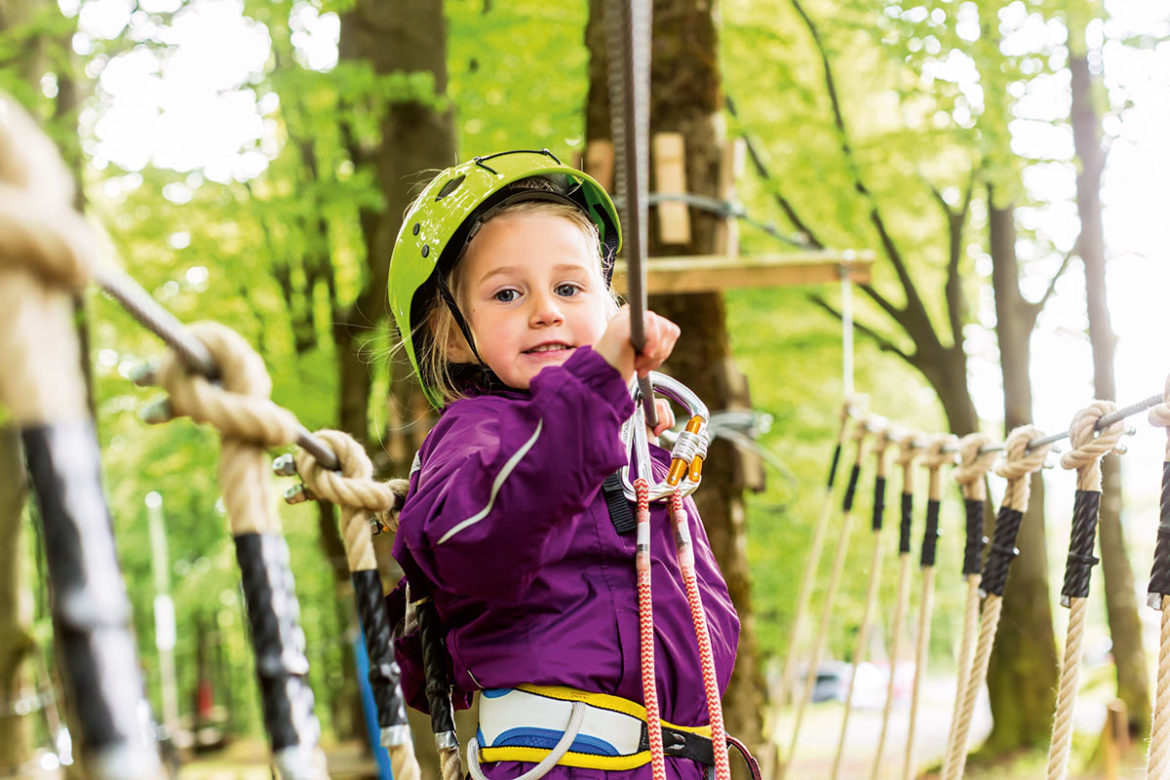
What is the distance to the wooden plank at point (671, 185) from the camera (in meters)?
4.05

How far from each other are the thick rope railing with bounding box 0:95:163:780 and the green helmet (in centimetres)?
122

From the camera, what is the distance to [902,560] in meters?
3.46

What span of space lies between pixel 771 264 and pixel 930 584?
4.34 ft

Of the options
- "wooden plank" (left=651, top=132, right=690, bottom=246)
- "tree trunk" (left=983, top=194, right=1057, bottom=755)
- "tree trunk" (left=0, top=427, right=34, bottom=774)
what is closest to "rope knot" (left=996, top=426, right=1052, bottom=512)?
"wooden plank" (left=651, top=132, right=690, bottom=246)

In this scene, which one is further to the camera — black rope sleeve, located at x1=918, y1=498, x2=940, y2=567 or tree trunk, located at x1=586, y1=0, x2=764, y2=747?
tree trunk, located at x1=586, y1=0, x2=764, y2=747

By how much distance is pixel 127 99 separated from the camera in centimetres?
879

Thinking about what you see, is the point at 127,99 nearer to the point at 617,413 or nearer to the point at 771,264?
the point at 771,264

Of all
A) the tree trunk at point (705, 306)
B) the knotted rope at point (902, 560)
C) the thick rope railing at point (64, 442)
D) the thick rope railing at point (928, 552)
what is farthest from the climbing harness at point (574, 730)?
the tree trunk at point (705, 306)

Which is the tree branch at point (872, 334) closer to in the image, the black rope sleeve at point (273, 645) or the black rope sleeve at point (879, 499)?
the black rope sleeve at point (879, 499)

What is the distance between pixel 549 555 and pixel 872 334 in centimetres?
1009

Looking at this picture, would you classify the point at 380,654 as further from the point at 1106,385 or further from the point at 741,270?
the point at 1106,385

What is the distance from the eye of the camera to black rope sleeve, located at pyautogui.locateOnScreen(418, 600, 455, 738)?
6.20 feet

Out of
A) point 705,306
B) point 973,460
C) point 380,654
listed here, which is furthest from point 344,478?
point 705,306

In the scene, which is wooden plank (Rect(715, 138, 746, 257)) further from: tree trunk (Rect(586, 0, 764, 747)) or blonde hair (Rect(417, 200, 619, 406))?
blonde hair (Rect(417, 200, 619, 406))
